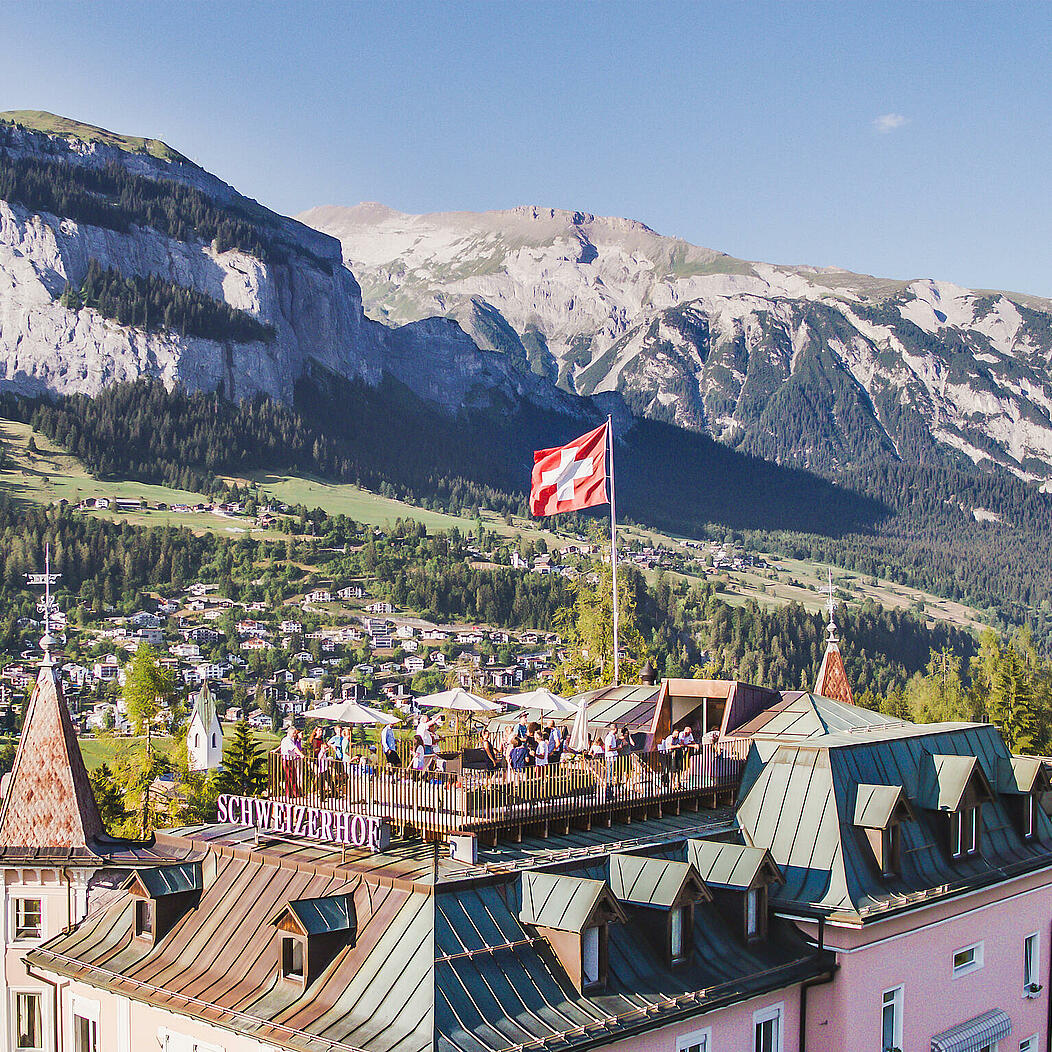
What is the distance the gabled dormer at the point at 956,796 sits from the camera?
99.9ft

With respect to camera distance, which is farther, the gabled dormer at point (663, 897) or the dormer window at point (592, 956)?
the gabled dormer at point (663, 897)

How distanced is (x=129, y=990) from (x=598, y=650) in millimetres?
49220

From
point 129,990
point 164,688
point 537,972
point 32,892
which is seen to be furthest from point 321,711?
point 164,688

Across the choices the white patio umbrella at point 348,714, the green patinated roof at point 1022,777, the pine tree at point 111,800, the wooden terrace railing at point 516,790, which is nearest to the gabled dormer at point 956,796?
the green patinated roof at point 1022,777

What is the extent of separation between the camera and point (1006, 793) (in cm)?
3344

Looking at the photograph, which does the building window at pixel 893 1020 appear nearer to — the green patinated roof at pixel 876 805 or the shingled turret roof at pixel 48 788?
the green patinated roof at pixel 876 805

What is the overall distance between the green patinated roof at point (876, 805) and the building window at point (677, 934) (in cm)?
570

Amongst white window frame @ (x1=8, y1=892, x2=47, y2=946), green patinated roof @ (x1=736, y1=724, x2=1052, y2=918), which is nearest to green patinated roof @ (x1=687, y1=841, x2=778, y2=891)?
green patinated roof @ (x1=736, y1=724, x2=1052, y2=918)

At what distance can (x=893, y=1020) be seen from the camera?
28203 millimetres

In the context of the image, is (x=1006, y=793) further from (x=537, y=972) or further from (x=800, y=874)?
(x=537, y=972)

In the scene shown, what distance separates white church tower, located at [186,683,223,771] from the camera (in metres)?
100

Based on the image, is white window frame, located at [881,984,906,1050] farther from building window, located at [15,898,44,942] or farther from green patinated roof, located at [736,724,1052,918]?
building window, located at [15,898,44,942]

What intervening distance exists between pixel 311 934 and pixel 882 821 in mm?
12737

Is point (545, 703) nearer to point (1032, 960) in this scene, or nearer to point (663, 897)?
point (1032, 960)
